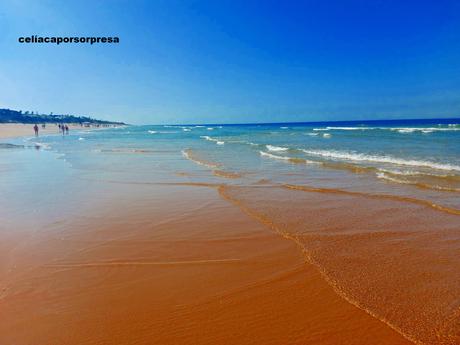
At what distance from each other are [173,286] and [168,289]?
0.09 metres

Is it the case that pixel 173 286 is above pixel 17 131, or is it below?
below

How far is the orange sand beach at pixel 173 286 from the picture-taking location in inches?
119

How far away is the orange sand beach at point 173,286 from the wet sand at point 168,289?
13 mm

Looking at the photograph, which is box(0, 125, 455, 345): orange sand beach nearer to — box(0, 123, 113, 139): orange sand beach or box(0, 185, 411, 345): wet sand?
box(0, 185, 411, 345): wet sand

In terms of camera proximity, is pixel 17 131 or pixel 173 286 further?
pixel 17 131

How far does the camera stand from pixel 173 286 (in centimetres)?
388

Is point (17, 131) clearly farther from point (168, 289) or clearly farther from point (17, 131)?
point (168, 289)

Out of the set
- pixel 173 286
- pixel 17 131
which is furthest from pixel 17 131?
pixel 173 286

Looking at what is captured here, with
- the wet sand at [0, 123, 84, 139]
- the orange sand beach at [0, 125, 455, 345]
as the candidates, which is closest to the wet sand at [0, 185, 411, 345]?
the orange sand beach at [0, 125, 455, 345]

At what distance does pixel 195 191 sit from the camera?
9.28 meters

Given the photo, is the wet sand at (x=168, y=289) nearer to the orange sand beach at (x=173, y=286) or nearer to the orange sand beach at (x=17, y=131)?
the orange sand beach at (x=173, y=286)

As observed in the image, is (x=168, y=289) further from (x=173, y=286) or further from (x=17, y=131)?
(x=17, y=131)

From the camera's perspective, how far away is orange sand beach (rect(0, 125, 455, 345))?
3022 mm

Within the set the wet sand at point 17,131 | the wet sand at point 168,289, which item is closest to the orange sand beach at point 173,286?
the wet sand at point 168,289
